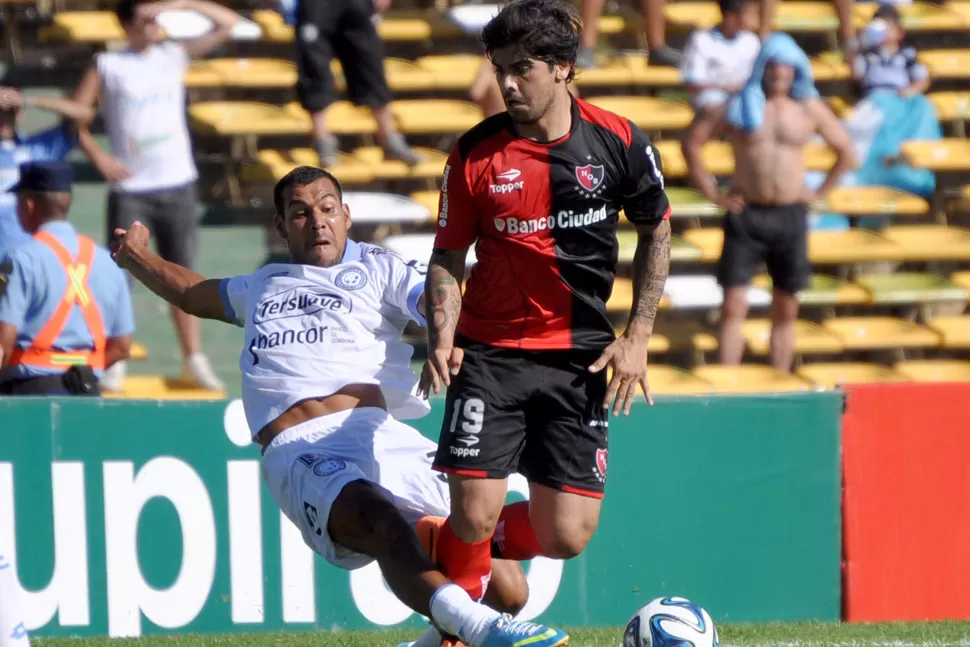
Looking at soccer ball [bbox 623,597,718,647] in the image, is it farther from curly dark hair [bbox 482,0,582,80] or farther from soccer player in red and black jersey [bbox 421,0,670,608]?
curly dark hair [bbox 482,0,582,80]

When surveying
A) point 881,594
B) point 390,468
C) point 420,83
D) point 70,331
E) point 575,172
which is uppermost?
point 420,83

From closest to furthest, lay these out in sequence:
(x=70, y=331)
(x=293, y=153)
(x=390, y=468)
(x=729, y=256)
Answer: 1. (x=390, y=468)
2. (x=70, y=331)
3. (x=729, y=256)
4. (x=293, y=153)

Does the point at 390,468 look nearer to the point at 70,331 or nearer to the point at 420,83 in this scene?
the point at 70,331

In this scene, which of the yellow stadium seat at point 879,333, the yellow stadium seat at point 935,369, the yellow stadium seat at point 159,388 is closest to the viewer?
the yellow stadium seat at point 159,388

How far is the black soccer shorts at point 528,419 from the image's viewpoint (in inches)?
194

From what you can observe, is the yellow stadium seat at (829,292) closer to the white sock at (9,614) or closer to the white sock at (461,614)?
the white sock at (461,614)

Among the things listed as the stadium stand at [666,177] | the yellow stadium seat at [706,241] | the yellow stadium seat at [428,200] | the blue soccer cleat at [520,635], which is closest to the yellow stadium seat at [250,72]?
the stadium stand at [666,177]

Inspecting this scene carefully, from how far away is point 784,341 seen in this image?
30.9 feet

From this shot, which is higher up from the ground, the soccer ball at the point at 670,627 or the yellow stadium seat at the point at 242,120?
the yellow stadium seat at the point at 242,120

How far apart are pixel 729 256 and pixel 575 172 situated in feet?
14.5

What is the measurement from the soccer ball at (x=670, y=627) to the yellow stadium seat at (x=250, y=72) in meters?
6.38

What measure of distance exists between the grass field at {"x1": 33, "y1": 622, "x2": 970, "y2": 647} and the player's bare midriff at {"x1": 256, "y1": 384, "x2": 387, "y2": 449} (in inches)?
42.0

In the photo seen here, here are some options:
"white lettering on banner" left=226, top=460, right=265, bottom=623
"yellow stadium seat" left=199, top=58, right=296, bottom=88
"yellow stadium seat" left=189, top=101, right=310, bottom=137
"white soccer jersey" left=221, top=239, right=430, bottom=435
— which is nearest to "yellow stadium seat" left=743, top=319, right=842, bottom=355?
"yellow stadium seat" left=189, top=101, right=310, bottom=137

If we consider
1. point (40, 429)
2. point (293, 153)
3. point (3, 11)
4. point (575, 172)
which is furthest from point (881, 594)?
point (3, 11)
